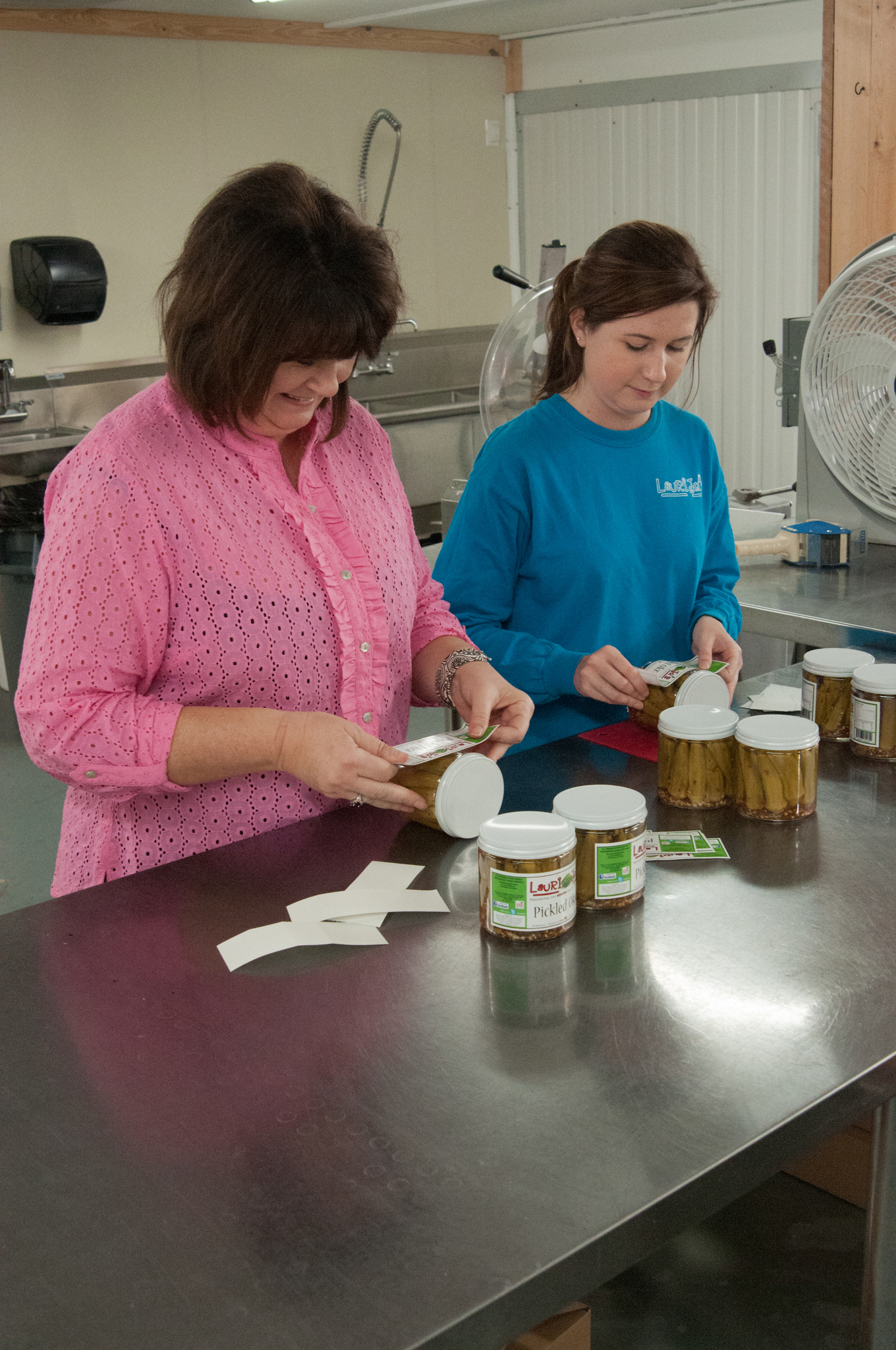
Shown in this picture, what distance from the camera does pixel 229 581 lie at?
1.38 m

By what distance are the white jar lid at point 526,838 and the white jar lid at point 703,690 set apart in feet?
1.68

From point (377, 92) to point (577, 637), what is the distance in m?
4.77

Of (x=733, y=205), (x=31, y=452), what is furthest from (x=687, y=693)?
(x=733, y=205)

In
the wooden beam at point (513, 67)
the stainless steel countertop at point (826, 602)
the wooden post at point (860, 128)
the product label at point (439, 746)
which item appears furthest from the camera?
the wooden beam at point (513, 67)

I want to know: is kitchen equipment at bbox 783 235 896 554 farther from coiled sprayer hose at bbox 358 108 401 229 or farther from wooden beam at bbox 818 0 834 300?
coiled sprayer hose at bbox 358 108 401 229

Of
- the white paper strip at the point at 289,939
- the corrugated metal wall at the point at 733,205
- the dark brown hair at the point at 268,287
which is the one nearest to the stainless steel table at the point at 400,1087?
the white paper strip at the point at 289,939

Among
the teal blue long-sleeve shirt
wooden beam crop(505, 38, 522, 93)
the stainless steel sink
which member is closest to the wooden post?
the teal blue long-sleeve shirt

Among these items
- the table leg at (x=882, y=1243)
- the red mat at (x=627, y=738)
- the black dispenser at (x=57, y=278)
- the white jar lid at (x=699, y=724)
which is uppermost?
the black dispenser at (x=57, y=278)

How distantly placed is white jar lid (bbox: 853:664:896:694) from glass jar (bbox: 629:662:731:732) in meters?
0.17

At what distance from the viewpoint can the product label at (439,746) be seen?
4.52 feet

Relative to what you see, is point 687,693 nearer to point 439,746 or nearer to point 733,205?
point 439,746

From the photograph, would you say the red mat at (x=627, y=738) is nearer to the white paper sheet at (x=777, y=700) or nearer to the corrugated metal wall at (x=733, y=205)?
the white paper sheet at (x=777, y=700)

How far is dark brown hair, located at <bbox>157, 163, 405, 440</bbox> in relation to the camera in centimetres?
127

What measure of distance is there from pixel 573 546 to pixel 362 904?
0.83 m
